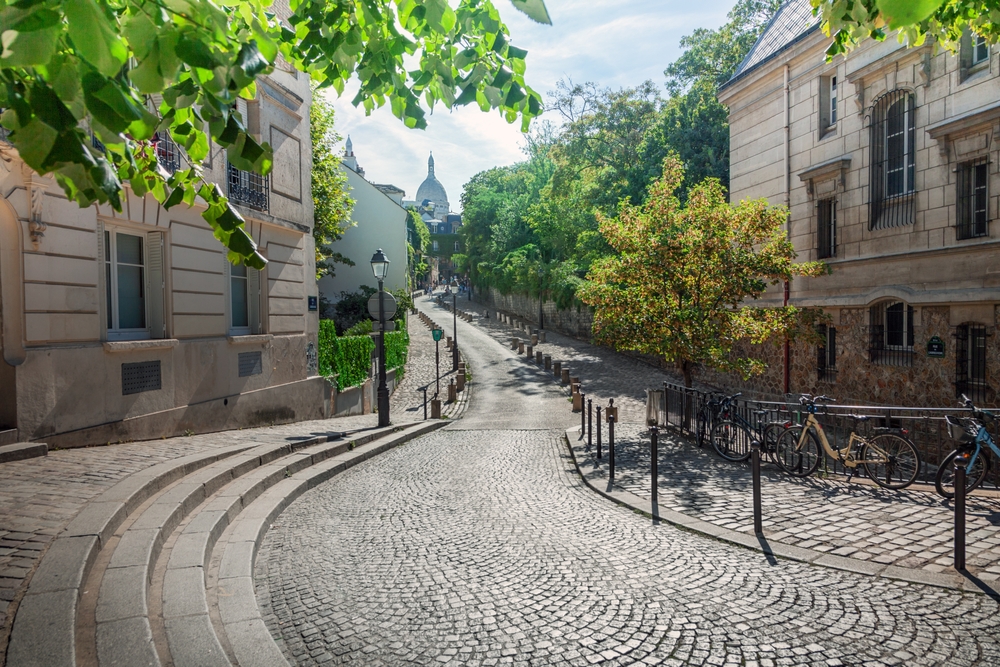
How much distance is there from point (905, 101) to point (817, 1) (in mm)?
11334

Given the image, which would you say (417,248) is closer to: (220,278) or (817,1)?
(220,278)

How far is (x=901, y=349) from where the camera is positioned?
47.5ft

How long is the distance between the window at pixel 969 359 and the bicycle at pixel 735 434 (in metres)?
6.41

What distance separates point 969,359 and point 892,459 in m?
7.25

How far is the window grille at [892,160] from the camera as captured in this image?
46.3 ft

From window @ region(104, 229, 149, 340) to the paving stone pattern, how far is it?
309 inches

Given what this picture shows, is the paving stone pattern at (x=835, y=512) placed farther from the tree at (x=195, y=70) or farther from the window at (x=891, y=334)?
the window at (x=891, y=334)

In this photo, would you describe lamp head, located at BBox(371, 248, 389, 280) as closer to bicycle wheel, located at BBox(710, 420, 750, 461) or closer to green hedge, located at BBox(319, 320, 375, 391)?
green hedge, located at BBox(319, 320, 375, 391)

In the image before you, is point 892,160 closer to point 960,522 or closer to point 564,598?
point 960,522

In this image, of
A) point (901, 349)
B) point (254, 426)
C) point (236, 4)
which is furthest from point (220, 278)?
point (901, 349)

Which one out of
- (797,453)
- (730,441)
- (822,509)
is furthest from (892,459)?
(730,441)

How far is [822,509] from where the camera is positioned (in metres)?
6.79

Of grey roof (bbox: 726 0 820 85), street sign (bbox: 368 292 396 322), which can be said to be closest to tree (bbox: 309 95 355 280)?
street sign (bbox: 368 292 396 322)

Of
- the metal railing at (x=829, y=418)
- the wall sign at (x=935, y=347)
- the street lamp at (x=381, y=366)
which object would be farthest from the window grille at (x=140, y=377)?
the wall sign at (x=935, y=347)
